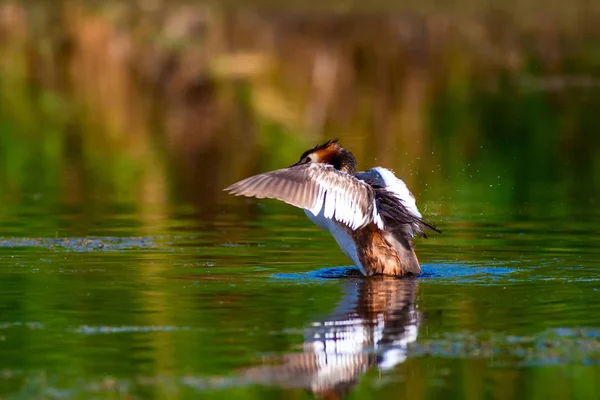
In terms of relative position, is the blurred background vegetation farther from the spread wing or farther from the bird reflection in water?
the bird reflection in water

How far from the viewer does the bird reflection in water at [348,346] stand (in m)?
6.52

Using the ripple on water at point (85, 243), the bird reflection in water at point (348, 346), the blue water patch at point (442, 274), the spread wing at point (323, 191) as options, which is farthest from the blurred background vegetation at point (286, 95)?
the bird reflection in water at point (348, 346)

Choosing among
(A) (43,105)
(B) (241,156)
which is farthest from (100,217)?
(A) (43,105)

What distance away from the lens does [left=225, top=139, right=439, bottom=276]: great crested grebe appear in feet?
Answer: 31.9

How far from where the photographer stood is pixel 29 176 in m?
15.9

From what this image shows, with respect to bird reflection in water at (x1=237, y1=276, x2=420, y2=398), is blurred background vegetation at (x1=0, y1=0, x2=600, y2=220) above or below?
above

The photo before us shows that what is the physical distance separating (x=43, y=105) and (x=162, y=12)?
823cm

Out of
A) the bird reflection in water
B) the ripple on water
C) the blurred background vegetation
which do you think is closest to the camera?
the bird reflection in water

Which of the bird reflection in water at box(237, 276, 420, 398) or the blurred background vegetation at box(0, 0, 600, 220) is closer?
the bird reflection in water at box(237, 276, 420, 398)

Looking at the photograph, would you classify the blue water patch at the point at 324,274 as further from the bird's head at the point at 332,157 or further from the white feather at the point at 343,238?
the bird's head at the point at 332,157

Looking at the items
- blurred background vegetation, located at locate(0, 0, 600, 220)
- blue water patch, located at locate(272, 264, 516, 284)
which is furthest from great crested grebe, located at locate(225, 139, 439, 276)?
blurred background vegetation, located at locate(0, 0, 600, 220)

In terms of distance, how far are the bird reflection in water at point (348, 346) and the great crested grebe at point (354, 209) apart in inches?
36.7

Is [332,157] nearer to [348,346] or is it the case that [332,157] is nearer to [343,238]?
[343,238]

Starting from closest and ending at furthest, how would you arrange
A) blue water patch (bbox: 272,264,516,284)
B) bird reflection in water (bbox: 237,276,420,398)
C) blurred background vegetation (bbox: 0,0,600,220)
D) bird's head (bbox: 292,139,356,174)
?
bird reflection in water (bbox: 237,276,420,398), blue water patch (bbox: 272,264,516,284), bird's head (bbox: 292,139,356,174), blurred background vegetation (bbox: 0,0,600,220)
